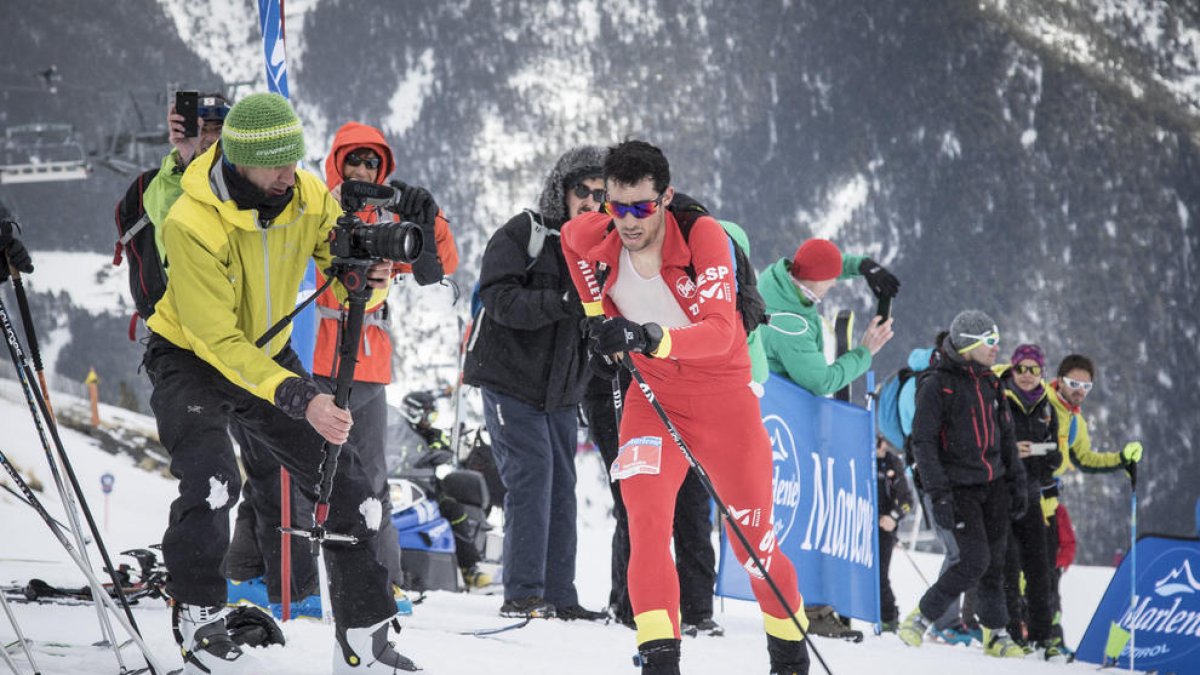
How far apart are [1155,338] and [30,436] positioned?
171 ft

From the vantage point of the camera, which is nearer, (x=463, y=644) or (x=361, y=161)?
(x=463, y=644)

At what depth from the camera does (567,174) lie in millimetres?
5102

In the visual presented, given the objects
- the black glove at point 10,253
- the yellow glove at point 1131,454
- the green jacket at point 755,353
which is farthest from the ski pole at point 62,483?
the yellow glove at point 1131,454

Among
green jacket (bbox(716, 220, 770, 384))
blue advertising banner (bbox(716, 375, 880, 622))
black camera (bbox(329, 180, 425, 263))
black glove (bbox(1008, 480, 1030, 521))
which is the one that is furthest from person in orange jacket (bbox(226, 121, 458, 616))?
black glove (bbox(1008, 480, 1030, 521))

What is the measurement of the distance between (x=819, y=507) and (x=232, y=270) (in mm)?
3875

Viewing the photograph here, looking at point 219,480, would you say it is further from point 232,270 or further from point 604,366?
point 604,366

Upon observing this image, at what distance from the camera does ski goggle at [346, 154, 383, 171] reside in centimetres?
471

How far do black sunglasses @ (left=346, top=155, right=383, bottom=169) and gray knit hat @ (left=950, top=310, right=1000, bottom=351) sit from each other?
3569 mm

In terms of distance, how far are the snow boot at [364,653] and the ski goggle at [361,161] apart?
2110 mm

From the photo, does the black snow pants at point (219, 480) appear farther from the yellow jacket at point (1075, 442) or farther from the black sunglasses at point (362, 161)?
the yellow jacket at point (1075, 442)

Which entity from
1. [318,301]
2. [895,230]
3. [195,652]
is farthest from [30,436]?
[895,230]

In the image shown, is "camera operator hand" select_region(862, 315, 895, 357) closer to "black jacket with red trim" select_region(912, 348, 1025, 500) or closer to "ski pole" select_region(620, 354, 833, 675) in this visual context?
"black jacket with red trim" select_region(912, 348, 1025, 500)

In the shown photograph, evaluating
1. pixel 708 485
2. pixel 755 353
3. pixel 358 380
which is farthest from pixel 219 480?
pixel 755 353

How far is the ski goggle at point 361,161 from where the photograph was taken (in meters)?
4.71
